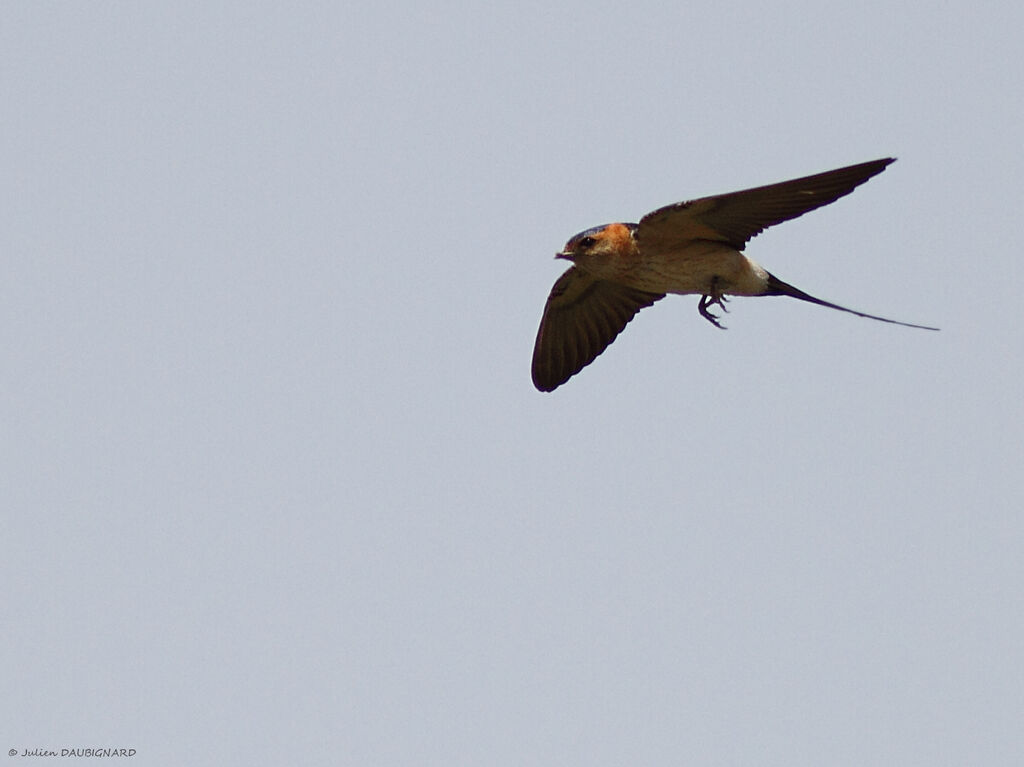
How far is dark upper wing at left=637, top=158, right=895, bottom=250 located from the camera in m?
9.41

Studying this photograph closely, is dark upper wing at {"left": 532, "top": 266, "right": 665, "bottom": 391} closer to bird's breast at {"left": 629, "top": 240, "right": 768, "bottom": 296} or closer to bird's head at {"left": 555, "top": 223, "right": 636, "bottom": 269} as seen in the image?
bird's breast at {"left": 629, "top": 240, "right": 768, "bottom": 296}

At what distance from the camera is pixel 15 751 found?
37.1 ft

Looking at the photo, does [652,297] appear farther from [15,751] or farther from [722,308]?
[15,751]

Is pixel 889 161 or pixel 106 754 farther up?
pixel 889 161

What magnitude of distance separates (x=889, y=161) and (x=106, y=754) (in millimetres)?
6817

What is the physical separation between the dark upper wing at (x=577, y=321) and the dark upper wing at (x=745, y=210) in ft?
4.68

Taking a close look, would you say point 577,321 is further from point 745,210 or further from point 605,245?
point 745,210

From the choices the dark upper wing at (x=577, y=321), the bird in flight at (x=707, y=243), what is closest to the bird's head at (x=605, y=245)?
the bird in flight at (x=707, y=243)

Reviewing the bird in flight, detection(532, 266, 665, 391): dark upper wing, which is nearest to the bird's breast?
the bird in flight

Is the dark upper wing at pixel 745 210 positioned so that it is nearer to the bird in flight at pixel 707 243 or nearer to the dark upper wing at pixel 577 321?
the bird in flight at pixel 707 243

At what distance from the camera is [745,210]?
10.0m

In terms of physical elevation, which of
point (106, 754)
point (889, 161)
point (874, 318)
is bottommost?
point (106, 754)

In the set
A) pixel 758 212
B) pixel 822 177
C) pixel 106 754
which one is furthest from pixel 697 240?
pixel 106 754

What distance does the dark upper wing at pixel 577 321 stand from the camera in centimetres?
1186
